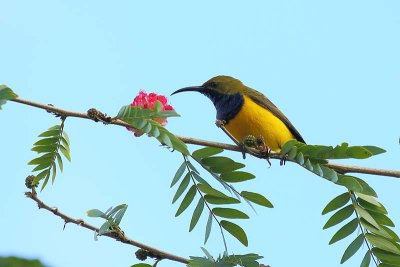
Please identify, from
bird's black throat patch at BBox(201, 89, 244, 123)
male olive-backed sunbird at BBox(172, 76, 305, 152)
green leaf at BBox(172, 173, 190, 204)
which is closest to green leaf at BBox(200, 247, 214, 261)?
green leaf at BBox(172, 173, 190, 204)

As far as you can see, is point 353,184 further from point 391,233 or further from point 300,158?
point 391,233

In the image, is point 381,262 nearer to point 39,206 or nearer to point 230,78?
point 39,206

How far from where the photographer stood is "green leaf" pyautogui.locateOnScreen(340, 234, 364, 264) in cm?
282

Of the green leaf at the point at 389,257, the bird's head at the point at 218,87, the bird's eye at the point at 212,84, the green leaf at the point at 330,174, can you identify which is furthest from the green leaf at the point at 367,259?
the bird's eye at the point at 212,84

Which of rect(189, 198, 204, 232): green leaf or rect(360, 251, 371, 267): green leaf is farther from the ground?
rect(189, 198, 204, 232): green leaf

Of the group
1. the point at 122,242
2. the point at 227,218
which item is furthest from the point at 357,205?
the point at 122,242

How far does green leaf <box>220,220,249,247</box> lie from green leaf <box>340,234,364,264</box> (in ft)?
1.65

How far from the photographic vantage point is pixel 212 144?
9.29ft

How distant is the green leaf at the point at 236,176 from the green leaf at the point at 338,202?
0.47 meters

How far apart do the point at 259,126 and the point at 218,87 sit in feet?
3.12

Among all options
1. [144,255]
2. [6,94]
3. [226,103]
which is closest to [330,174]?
[144,255]

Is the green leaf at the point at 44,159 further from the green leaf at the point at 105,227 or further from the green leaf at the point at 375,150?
the green leaf at the point at 375,150

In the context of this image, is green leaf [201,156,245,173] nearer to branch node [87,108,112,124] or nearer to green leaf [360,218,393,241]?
branch node [87,108,112,124]

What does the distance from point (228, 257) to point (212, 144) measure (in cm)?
58
